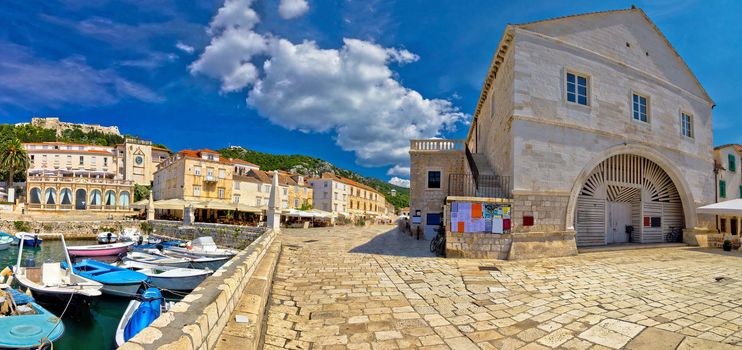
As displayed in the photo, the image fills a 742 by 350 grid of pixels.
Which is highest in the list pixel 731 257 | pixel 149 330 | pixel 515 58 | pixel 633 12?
pixel 633 12

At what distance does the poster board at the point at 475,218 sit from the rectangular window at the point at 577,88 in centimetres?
629

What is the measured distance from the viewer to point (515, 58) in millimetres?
13055

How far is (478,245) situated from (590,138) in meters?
7.02

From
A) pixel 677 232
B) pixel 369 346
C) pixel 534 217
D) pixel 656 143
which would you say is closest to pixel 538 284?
pixel 534 217

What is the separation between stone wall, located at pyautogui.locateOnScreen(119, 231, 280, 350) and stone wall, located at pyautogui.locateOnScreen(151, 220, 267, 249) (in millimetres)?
16054

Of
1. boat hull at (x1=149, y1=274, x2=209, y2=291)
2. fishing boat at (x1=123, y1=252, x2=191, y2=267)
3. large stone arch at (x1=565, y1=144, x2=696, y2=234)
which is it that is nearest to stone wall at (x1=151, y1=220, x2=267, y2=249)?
fishing boat at (x1=123, y1=252, x2=191, y2=267)

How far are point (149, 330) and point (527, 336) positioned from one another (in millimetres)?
4910

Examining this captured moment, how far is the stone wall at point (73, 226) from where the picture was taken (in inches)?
1251

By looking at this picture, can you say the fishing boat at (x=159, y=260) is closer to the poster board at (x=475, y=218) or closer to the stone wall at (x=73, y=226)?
the poster board at (x=475, y=218)

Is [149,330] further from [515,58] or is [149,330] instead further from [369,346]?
[515,58]

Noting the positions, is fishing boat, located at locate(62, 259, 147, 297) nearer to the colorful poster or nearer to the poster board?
the poster board

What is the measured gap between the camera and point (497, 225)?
481 inches

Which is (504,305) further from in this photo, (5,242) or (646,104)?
(5,242)

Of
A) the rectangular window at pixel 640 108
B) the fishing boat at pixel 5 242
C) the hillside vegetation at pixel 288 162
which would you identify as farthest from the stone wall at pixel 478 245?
the hillside vegetation at pixel 288 162
